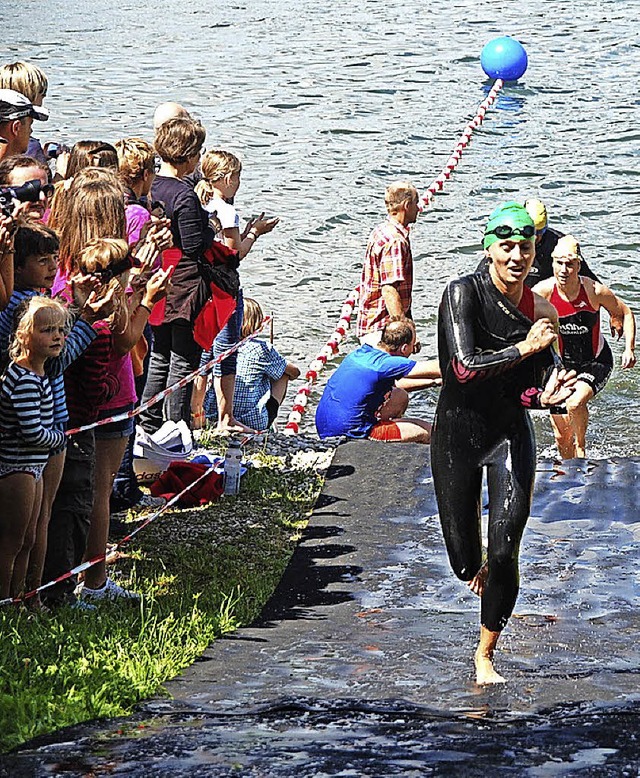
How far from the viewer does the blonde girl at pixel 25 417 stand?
596 cm

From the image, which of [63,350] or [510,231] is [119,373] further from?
[510,231]

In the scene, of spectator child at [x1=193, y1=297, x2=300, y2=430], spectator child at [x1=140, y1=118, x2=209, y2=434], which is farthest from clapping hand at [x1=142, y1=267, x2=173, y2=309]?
spectator child at [x1=193, y1=297, x2=300, y2=430]

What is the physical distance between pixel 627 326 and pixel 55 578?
6065 mm

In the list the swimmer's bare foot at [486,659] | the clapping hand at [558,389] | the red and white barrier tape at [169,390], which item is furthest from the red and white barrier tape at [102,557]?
the clapping hand at [558,389]

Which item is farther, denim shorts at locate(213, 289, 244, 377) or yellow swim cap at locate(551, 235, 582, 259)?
denim shorts at locate(213, 289, 244, 377)

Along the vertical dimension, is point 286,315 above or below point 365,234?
below

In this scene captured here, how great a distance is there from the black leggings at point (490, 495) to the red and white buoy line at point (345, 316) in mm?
5319

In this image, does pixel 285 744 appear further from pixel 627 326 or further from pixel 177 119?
pixel 627 326

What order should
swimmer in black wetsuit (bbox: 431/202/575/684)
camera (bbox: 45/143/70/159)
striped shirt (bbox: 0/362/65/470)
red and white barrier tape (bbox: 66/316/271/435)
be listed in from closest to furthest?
swimmer in black wetsuit (bbox: 431/202/575/684), striped shirt (bbox: 0/362/65/470), red and white barrier tape (bbox: 66/316/271/435), camera (bbox: 45/143/70/159)

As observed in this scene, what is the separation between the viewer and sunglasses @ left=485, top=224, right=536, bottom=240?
5844 millimetres

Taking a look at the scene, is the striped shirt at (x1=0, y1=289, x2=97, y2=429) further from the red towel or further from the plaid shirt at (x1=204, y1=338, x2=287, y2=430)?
the plaid shirt at (x1=204, y1=338, x2=287, y2=430)

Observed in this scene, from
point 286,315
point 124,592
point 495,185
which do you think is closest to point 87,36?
point 495,185

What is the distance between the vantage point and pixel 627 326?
11.0 m

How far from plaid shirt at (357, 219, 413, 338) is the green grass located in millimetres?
2150
